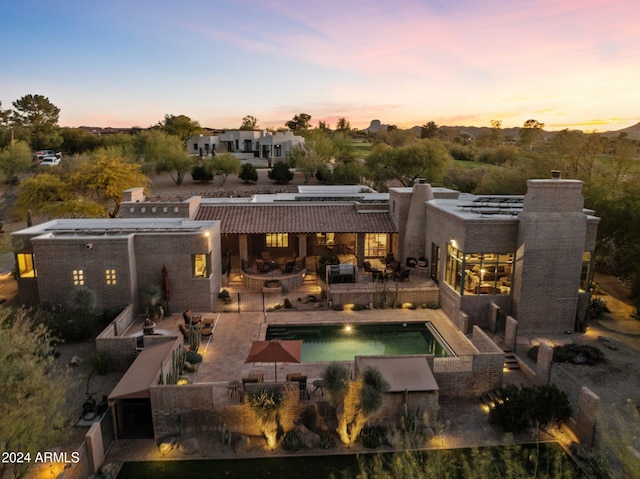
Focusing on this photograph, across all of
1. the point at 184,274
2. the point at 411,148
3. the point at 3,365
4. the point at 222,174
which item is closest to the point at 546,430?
the point at 3,365

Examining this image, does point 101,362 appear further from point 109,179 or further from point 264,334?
point 109,179

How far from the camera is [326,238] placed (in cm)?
2925

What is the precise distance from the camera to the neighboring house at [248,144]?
8344 centimetres

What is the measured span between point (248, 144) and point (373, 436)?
81.3m

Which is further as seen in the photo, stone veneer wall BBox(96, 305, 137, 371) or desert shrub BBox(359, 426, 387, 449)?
stone veneer wall BBox(96, 305, 137, 371)

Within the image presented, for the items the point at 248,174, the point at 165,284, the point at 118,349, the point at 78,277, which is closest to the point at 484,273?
the point at 165,284

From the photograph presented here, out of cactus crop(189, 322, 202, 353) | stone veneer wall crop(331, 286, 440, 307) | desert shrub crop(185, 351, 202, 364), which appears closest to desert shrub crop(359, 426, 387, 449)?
desert shrub crop(185, 351, 202, 364)

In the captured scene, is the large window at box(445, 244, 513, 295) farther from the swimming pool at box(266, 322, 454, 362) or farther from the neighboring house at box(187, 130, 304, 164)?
the neighboring house at box(187, 130, 304, 164)

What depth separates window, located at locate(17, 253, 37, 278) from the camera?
2047 centimetres

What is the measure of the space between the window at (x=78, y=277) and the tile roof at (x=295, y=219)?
314 inches

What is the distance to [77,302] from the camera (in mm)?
18438

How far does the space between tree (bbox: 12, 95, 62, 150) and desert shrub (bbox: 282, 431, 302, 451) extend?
3592 inches

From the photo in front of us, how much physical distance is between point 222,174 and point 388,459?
A: 5522cm

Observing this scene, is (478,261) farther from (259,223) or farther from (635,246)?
(259,223)
